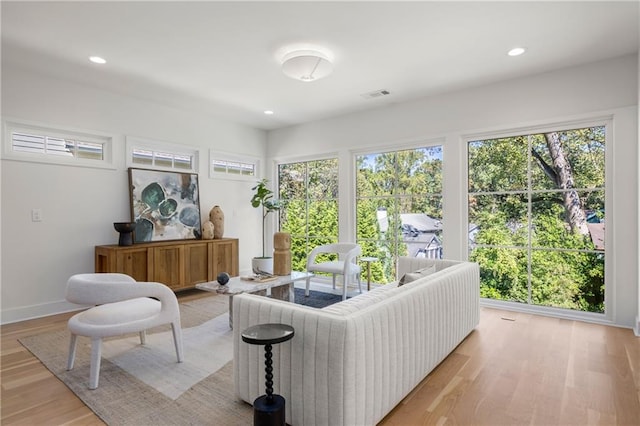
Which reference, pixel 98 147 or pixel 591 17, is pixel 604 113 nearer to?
pixel 591 17

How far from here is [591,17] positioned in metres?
2.72

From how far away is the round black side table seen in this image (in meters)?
1.62

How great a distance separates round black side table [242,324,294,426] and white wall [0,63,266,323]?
139 inches

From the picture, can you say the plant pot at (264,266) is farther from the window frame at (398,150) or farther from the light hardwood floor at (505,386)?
the light hardwood floor at (505,386)

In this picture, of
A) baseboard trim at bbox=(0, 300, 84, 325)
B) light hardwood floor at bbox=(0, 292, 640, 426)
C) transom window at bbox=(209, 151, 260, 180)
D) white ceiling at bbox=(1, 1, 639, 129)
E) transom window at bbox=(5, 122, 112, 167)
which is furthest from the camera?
transom window at bbox=(209, 151, 260, 180)

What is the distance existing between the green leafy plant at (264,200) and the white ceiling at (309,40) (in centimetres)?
189

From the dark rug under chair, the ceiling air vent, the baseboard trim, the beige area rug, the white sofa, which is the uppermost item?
the ceiling air vent

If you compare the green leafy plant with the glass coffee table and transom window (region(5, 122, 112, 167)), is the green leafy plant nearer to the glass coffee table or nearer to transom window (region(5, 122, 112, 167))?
the glass coffee table

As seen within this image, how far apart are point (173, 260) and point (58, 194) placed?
150 cm

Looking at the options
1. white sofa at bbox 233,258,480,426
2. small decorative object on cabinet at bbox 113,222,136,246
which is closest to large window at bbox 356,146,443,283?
white sofa at bbox 233,258,480,426

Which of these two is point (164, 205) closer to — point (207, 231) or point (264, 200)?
Result: point (207, 231)

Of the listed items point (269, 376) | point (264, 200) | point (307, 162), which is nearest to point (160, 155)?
point (264, 200)

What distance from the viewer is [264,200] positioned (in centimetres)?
608

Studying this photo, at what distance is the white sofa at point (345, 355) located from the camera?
1.62m
